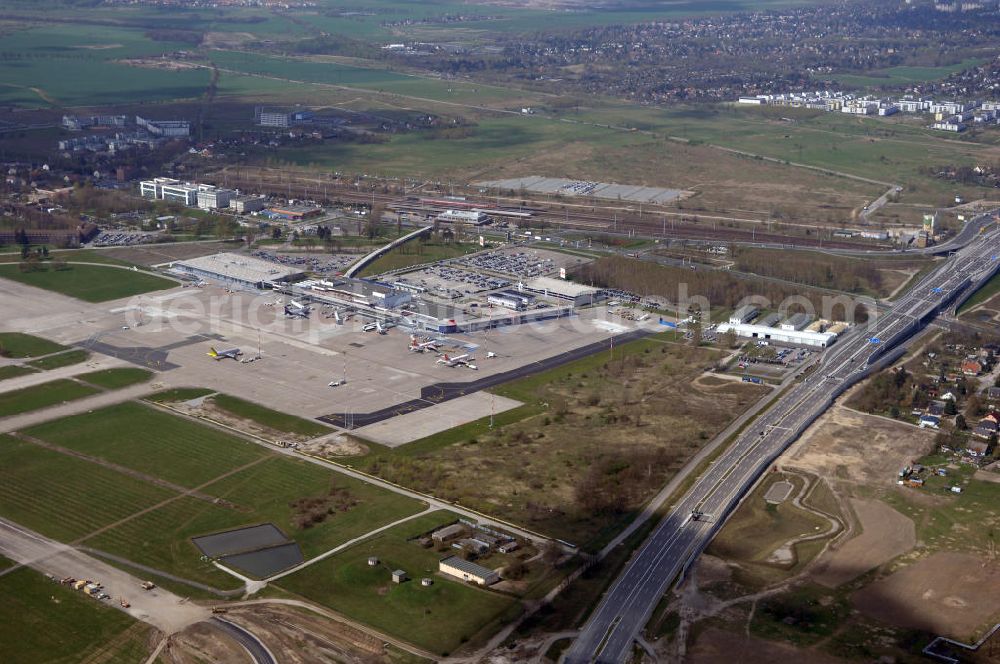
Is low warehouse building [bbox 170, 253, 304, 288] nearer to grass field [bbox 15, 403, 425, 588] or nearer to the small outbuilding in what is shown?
grass field [bbox 15, 403, 425, 588]

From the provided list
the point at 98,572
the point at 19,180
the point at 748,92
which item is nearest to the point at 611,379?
the point at 98,572

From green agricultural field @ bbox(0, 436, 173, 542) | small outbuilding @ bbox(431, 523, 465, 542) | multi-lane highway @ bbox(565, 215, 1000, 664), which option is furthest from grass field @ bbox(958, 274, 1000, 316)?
green agricultural field @ bbox(0, 436, 173, 542)

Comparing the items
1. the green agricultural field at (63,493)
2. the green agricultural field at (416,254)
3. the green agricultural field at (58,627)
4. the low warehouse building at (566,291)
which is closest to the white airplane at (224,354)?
the green agricultural field at (63,493)

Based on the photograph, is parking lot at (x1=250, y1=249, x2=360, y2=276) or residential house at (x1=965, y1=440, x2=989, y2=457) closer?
residential house at (x1=965, y1=440, x2=989, y2=457)

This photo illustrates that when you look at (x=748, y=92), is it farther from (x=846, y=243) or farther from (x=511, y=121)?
(x=846, y=243)

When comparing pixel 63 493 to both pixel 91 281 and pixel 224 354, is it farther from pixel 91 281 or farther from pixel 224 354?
pixel 91 281
